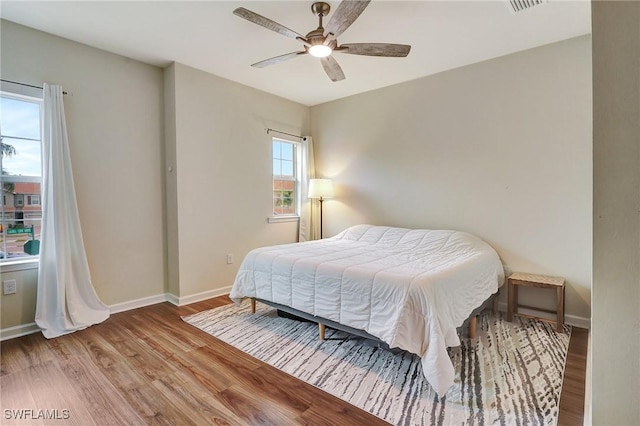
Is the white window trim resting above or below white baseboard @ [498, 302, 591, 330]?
above

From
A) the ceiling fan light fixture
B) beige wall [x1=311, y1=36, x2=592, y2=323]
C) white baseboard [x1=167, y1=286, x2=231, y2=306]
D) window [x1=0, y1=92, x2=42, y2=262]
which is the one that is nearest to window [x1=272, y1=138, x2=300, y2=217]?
beige wall [x1=311, y1=36, x2=592, y2=323]

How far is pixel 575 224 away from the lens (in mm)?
2838

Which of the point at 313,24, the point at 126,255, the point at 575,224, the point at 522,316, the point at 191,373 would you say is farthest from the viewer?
the point at 126,255

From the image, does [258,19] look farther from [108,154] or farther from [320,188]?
[320,188]

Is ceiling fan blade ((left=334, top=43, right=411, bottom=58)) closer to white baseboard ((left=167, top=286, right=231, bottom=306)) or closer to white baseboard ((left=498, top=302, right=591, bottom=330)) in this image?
white baseboard ((left=498, top=302, right=591, bottom=330))

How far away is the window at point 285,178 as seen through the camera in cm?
458

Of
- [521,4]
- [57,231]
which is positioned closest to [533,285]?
[521,4]

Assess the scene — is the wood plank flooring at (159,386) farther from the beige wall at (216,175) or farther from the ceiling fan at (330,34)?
the ceiling fan at (330,34)

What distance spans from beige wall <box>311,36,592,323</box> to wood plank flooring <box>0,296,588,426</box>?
89 centimetres

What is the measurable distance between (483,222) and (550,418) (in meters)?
2.08

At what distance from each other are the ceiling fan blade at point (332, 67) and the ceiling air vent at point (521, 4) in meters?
1.35

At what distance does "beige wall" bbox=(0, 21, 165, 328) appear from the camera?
2.66 metres

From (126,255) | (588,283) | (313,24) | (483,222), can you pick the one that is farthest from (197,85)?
(588,283)

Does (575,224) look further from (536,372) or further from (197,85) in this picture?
(197,85)
